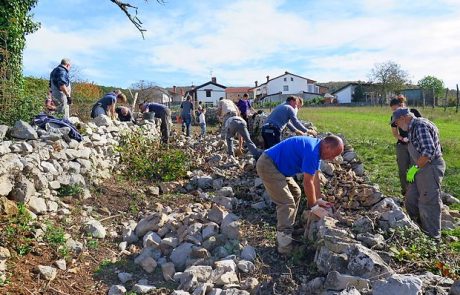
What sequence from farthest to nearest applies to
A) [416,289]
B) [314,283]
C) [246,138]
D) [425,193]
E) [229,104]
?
[229,104] < [246,138] < [425,193] < [314,283] < [416,289]

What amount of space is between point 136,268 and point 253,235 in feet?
4.86

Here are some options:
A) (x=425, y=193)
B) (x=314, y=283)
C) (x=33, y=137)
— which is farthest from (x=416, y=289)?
(x=33, y=137)

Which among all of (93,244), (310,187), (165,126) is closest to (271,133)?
(310,187)

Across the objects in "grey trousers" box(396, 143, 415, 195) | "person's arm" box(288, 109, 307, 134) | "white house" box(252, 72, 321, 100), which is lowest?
"grey trousers" box(396, 143, 415, 195)

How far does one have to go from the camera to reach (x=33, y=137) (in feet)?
22.6

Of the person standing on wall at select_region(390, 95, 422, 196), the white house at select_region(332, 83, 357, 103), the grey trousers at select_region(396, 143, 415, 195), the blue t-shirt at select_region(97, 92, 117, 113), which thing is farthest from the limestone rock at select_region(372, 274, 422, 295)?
the white house at select_region(332, 83, 357, 103)

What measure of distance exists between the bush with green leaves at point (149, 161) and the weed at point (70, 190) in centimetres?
177

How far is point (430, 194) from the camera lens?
5.58 meters

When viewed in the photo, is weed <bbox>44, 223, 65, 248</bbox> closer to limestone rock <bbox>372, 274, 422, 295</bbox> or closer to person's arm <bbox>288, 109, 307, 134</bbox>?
limestone rock <bbox>372, 274, 422, 295</bbox>

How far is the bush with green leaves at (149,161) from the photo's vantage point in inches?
344

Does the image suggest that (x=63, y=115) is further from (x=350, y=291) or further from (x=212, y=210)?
(x=350, y=291)

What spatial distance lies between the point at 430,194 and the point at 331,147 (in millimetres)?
1878

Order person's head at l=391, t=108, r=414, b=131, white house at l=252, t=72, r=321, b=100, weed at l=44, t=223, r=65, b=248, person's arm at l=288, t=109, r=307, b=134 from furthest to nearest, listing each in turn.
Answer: white house at l=252, t=72, r=321, b=100
person's arm at l=288, t=109, r=307, b=134
person's head at l=391, t=108, r=414, b=131
weed at l=44, t=223, r=65, b=248

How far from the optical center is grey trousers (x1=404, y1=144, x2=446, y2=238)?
5.54 m
